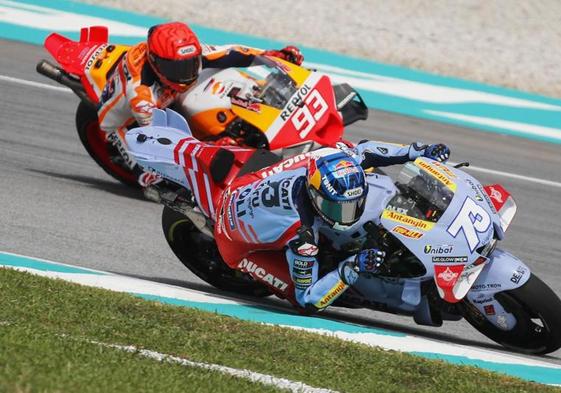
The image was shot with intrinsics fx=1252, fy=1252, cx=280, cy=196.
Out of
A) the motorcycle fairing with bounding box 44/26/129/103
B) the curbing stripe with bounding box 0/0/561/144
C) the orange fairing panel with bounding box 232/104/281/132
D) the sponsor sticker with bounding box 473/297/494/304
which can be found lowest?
the curbing stripe with bounding box 0/0/561/144

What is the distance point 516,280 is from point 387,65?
354 inches

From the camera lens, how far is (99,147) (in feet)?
37.2

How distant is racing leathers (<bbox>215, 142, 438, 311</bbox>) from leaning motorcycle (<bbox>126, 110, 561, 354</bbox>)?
0.13 feet

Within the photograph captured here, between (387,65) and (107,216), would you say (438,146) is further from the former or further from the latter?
(387,65)

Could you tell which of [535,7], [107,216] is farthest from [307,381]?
[535,7]

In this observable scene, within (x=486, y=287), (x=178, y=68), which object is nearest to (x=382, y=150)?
(x=486, y=287)

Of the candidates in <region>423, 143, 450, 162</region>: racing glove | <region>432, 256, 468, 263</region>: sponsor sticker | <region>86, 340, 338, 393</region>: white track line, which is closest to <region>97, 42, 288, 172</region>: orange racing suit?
<region>423, 143, 450, 162</region>: racing glove

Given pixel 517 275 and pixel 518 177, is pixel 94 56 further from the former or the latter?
pixel 517 275

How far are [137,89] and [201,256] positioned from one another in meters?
2.19

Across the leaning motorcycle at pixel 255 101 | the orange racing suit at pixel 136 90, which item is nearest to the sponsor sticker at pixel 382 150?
the leaning motorcycle at pixel 255 101

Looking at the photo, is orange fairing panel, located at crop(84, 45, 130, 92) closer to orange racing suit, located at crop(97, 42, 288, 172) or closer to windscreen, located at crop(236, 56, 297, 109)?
orange racing suit, located at crop(97, 42, 288, 172)

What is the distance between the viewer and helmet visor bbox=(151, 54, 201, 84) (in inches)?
398

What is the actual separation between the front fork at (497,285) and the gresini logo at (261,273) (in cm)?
120

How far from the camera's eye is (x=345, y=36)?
1638 cm
